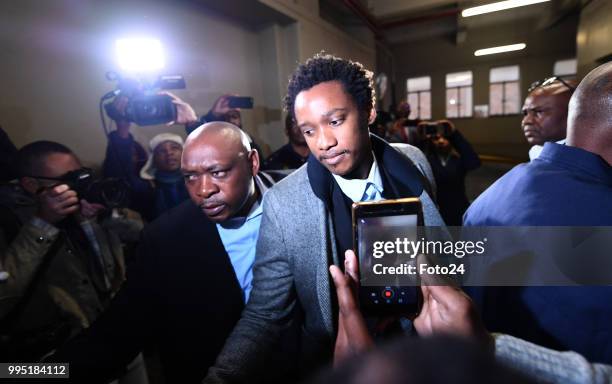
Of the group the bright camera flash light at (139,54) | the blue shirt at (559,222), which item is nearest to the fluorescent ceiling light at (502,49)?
the bright camera flash light at (139,54)

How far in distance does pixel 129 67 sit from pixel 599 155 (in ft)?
8.48

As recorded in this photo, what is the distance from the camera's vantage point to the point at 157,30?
3.18 m

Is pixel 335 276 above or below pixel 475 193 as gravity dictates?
above

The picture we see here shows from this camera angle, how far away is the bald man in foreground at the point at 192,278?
3.58 ft

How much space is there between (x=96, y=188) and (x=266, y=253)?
0.99 metres

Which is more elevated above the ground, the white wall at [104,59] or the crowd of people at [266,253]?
the white wall at [104,59]

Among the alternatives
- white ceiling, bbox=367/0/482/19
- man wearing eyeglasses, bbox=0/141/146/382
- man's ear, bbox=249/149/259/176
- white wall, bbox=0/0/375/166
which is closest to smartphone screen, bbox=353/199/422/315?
man's ear, bbox=249/149/259/176

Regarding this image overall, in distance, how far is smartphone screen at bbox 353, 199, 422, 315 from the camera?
798 mm

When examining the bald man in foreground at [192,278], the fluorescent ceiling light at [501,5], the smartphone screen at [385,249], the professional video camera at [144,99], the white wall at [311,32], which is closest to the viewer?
the smartphone screen at [385,249]

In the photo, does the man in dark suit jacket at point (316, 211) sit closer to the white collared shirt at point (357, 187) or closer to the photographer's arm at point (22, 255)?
the white collared shirt at point (357, 187)

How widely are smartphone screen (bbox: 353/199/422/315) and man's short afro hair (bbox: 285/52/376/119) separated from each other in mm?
477

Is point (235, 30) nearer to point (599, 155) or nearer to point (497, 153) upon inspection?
point (599, 155)

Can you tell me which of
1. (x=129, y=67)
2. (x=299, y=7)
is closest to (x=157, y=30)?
(x=129, y=67)

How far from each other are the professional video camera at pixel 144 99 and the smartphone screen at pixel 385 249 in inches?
68.1
